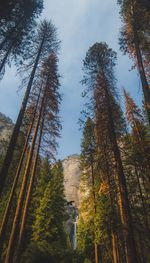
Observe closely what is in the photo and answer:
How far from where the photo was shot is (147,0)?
11688 mm

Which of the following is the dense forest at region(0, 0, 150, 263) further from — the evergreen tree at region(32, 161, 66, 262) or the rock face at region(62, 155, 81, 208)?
the rock face at region(62, 155, 81, 208)

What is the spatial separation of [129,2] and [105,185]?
11.2m

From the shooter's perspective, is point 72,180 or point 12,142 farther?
point 72,180

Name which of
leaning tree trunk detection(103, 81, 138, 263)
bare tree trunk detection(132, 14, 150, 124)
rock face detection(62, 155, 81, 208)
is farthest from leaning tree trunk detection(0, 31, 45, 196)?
rock face detection(62, 155, 81, 208)

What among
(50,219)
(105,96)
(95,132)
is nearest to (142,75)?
(105,96)

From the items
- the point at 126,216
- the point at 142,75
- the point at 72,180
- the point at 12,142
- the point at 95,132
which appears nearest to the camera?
the point at 126,216

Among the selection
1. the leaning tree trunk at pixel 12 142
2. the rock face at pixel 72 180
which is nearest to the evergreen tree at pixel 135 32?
the leaning tree trunk at pixel 12 142

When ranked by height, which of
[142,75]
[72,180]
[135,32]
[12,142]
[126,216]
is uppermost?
[72,180]

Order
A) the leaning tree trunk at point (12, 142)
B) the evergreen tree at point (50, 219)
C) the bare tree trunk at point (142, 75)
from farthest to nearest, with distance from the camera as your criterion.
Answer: the evergreen tree at point (50, 219) < the bare tree trunk at point (142, 75) < the leaning tree trunk at point (12, 142)

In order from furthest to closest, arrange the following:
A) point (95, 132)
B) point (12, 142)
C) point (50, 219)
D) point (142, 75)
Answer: point (50, 219), point (95, 132), point (142, 75), point (12, 142)

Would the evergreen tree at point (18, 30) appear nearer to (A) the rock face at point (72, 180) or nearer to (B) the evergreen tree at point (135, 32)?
(B) the evergreen tree at point (135, 32)

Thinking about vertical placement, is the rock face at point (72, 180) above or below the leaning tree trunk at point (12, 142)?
above

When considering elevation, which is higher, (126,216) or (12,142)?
(12,142)

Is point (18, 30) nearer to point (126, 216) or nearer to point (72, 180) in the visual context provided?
point (126, 216)
